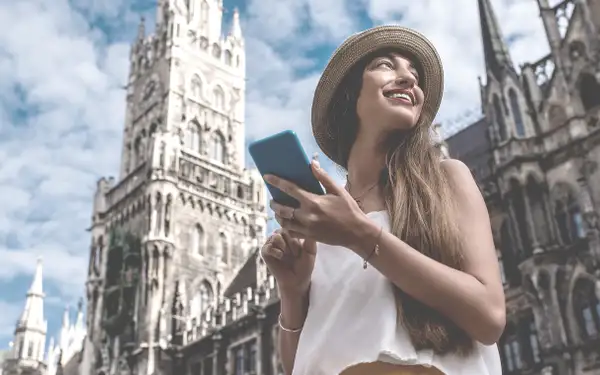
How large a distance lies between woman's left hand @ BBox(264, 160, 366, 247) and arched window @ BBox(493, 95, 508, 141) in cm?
1790

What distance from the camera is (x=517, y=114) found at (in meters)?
19.2

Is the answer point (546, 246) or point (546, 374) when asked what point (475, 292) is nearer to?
point (546, 374)

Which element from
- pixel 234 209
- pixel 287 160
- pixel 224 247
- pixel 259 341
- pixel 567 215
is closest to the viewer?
pixel 287 160

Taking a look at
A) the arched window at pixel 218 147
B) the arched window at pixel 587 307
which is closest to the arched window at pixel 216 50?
the arched window at pixel 218 147

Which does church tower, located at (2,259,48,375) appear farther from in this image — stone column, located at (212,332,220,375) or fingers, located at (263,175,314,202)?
fingers, located at (263,175,314,202)

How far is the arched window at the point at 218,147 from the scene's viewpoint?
36109 mm

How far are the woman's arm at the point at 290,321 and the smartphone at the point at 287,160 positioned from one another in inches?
21.6

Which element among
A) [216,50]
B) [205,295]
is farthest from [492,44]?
[216,50]

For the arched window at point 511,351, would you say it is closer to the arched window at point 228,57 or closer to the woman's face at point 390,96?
the woman's face at point 390,96

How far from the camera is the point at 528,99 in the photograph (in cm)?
1948

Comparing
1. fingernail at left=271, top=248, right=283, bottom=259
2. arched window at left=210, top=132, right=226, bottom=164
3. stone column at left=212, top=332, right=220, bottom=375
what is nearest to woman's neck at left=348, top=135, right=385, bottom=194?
fingernail at left=271, top=248, right=283, bottom=259

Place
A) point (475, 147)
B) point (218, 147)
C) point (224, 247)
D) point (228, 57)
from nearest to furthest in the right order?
point (475, 147) → point (224, 247) → point (218, 147) → point (228, 57)

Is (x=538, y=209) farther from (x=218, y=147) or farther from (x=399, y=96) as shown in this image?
(x=218, y=147)

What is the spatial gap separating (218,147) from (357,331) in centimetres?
3481
